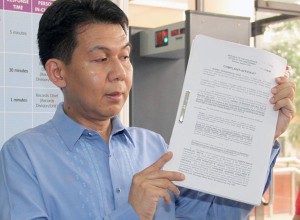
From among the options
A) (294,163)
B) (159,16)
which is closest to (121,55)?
(159,16)

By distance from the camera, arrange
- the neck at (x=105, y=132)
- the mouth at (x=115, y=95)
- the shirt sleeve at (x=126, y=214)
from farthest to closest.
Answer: the neck at (x=105, y=132)
the mouth at (x=115, y=95)
the shirt sleeve at (x=126, y=214)

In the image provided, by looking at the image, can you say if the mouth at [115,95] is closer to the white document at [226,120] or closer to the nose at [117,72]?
the nose at [117,72]

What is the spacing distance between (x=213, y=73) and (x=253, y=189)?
338mm

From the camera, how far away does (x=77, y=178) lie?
1.43m

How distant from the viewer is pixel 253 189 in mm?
1423

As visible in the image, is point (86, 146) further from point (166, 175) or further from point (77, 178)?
point (166, 175)

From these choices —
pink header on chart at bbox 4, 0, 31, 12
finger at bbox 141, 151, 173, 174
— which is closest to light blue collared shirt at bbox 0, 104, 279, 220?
finger at bbox 141, 151, 173, 174

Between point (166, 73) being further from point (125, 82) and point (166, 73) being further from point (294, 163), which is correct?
point (294, 163)

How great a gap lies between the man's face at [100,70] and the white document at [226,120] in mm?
177

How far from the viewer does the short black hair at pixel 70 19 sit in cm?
146

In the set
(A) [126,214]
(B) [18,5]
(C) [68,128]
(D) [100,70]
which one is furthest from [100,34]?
(B) [18,5]

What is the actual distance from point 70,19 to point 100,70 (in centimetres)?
19

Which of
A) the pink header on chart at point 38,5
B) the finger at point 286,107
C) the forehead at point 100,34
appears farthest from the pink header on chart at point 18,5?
the finger at point 286,107

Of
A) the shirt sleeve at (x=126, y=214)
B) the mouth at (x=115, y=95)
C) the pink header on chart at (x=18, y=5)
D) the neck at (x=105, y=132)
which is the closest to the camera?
the shirt sleeve at (x=126, y=214)
